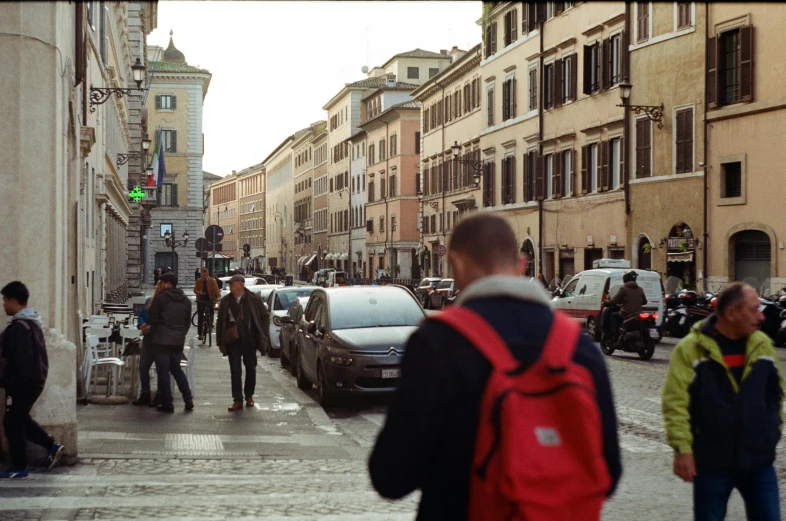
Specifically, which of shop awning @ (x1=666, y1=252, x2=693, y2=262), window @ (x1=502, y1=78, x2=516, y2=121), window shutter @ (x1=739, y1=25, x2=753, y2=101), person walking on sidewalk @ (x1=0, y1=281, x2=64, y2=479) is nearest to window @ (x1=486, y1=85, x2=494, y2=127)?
window @ (x1=502, y1=78, x2=516, y2=121)

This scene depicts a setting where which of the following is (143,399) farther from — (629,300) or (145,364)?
(629,300)

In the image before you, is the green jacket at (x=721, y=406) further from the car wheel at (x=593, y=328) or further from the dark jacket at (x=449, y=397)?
the car wheel at (x=593, y=328)

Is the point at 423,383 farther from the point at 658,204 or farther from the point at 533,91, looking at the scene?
the point at 533,91

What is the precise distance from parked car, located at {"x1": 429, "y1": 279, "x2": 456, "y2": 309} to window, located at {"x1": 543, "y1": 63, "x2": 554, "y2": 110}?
8406mm

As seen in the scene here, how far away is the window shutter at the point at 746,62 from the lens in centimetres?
3381

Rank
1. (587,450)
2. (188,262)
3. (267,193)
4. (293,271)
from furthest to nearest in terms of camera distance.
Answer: (267,193) < (293,271) < (188,262) < (587,450)

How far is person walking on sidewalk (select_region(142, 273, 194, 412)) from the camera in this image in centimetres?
1495

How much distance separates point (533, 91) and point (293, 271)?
8647cm

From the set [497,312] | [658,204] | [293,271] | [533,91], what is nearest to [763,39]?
[658,204]

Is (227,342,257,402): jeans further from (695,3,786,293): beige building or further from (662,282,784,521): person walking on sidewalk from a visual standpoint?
(695,3,786,293): beige building

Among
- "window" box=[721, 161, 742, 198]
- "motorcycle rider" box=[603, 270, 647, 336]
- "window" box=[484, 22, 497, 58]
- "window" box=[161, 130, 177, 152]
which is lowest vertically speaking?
"motorcycle rider" box=[603, 270, 647, 336]

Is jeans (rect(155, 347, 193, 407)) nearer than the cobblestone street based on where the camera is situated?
No

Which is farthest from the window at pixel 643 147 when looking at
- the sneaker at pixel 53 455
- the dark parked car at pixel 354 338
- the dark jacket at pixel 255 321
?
the sneaker at pixel 53 455

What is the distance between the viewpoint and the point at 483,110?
2365 inches
